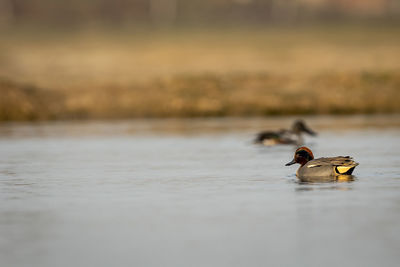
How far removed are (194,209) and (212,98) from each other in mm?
27538

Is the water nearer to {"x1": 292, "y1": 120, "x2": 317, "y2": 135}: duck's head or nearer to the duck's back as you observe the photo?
the duck's back

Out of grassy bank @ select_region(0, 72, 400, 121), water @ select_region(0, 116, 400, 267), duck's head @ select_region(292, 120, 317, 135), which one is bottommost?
water @ select_region(0, 116, 400, 267)

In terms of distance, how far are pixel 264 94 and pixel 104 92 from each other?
22.7ft

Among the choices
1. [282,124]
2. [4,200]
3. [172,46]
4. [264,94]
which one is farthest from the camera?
[172,46]

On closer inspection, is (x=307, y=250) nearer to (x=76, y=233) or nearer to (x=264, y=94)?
(x=76, y=233)

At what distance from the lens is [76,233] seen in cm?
1025

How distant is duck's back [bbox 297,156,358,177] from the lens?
14469 millimetres

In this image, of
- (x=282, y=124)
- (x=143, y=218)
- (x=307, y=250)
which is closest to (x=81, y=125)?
(x=282, y=124)

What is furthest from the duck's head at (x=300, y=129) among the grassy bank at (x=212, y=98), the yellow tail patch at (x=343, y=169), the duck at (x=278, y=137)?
the grassy bank at (x=212, y=98)

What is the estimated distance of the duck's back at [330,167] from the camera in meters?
14.5

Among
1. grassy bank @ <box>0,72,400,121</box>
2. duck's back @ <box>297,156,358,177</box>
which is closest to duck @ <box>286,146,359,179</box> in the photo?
duck's back @ <box>297,156,358,177</box>

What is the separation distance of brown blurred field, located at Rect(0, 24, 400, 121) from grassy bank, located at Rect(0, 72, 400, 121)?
4cm

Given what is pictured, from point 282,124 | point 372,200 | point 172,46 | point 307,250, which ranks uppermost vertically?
point 172,46

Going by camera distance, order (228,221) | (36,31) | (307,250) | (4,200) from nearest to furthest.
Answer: (307,250) → (228,221) → (4,200) → (36,31)
